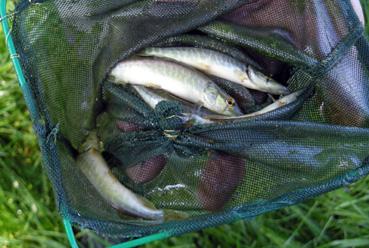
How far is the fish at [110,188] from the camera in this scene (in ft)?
6.70

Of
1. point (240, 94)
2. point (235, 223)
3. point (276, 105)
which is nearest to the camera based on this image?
point (276, 105)

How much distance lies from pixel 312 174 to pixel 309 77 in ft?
1.21

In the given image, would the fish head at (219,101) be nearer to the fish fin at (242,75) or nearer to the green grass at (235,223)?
the fish fin at (242,75)

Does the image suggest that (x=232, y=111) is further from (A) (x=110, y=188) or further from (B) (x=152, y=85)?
(A) (x=110, y=188)

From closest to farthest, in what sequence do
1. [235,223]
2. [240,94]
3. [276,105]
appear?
[276,105], [240,94], [235,223]

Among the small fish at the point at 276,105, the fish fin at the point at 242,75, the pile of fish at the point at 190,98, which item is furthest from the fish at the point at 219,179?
the fish fin at the point at 242,75

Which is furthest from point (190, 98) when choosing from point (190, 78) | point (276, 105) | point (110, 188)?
point (110, 188)

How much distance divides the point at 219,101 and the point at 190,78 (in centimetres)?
14

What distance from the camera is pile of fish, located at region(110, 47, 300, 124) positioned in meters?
2.10

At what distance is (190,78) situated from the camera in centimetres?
211

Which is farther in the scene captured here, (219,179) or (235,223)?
(235,223)

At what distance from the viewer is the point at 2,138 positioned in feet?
8.44

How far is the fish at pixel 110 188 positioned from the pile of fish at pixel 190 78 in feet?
1.03

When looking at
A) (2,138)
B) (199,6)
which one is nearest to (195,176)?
(199,6)
